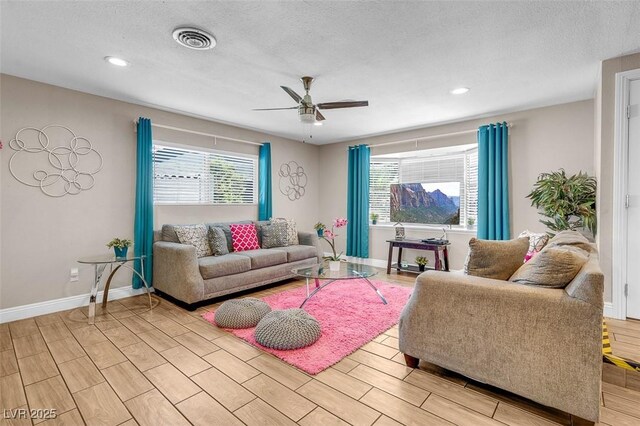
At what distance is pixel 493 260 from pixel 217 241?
10.5 feet

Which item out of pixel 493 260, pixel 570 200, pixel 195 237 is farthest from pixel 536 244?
pixel 195 237

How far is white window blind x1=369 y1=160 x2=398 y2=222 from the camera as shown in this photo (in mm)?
5771

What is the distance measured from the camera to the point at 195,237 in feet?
13.0

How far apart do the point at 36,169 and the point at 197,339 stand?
8.08 feet

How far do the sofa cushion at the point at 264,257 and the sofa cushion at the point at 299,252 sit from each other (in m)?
0.11

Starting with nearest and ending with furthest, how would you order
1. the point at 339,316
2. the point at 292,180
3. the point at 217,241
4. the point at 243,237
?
the point at 339,316
the point at 217,241
the point at 243,237
the point at 292,180

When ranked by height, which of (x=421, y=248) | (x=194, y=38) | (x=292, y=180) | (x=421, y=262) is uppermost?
(x=194, y=38)

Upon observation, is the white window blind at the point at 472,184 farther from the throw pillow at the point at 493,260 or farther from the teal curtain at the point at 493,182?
the throw pillow at the point at 493,260

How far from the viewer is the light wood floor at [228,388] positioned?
5.53 ft

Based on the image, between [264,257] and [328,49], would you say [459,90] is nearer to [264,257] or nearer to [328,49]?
[328,49]

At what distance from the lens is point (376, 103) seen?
3.87 metres

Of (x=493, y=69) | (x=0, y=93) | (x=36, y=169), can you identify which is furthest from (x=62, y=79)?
(x=493, y=69)

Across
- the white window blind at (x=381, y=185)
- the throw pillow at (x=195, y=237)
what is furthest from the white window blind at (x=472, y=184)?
the throw pillow at (x=195, y=237)

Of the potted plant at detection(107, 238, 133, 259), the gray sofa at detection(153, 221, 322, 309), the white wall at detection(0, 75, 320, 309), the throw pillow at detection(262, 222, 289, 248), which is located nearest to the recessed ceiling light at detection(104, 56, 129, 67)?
the white wall at detection(0, 75, 320, 309)
